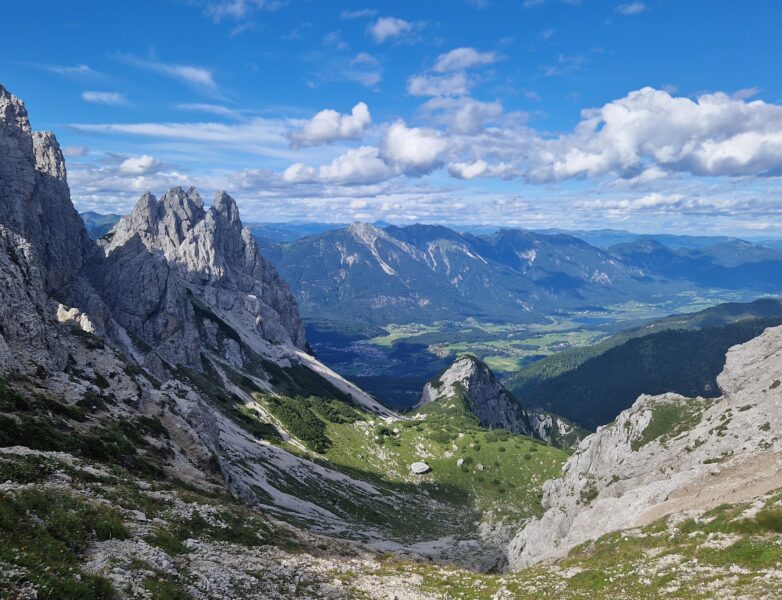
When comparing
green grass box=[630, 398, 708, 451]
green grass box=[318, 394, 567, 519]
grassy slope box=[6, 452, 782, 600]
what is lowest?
green grass box=[318, 394, 567, 519]

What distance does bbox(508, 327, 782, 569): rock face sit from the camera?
52.7 meters

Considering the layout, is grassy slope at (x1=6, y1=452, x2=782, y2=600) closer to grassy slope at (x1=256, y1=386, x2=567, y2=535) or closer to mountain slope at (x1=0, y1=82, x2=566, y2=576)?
mountain slope at (x1=0, y1=82, x2=566, y2=576)

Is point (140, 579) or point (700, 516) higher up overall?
point (140, 579)

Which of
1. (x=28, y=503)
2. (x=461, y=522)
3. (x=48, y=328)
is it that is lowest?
(x=461, y=522)

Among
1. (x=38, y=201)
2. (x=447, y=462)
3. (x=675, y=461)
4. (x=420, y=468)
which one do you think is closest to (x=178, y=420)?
(x=675, y=461)

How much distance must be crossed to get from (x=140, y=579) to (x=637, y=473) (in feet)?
234

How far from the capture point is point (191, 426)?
237 feet

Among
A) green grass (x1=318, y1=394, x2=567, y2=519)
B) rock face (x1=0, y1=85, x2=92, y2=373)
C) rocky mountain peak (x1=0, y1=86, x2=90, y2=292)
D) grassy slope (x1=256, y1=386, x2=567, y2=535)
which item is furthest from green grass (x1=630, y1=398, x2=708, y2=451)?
rocky mountain peak (x1=0, y1=86, x2=90, y2=292)

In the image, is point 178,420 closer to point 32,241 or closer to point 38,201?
point 32,241

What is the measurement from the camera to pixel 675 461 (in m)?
70.0

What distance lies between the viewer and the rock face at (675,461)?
52719 mm

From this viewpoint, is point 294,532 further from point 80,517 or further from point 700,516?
point 700,516

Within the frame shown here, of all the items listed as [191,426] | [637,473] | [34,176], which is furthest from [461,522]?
[34,176]

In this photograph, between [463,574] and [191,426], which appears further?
[191,426]
